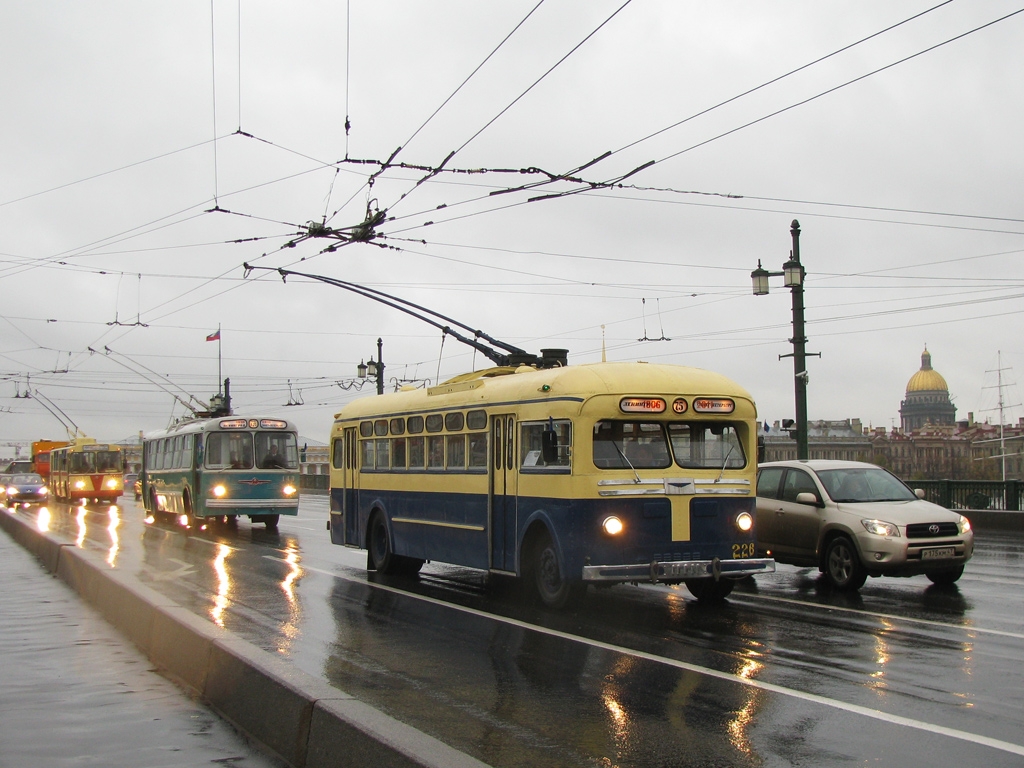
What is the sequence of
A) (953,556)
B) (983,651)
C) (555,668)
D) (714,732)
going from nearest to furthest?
(714,732) < (555,668) < (983,651) < (953,556)

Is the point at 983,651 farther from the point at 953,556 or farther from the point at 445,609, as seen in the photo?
the point at 445,609

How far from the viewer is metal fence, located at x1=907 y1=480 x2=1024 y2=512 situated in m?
25.1

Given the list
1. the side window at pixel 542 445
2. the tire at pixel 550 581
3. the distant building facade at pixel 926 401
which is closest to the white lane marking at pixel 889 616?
the tire at pixel 550 581

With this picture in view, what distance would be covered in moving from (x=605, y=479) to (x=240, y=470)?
17.8 metres

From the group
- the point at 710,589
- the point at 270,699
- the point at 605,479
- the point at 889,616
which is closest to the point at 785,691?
the point at 270,699

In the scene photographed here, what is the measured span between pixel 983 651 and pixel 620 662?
10.2ft

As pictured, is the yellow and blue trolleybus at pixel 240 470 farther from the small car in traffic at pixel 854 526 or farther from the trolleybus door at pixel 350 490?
the small car in traffic at pixel 854 526

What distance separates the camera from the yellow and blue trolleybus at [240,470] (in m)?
27.0

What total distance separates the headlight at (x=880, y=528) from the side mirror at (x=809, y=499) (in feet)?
2.75

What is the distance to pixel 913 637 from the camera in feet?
32.2

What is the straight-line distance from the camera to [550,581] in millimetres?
11852

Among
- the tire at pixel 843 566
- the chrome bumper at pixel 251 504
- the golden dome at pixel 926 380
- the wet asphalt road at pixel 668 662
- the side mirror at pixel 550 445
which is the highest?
the golden dome at pixel 926 380

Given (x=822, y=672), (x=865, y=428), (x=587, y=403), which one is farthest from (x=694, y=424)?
(x=865, y=428)

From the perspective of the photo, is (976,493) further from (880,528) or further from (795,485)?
(880,528)
